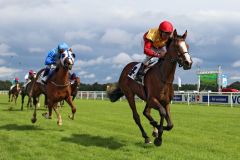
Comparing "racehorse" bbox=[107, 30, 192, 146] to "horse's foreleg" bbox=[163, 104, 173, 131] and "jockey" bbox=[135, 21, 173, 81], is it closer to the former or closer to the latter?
"horse's foreleg" bbox=[163, 104, 173, 131]

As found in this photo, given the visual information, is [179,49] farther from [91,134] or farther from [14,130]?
[14,130]

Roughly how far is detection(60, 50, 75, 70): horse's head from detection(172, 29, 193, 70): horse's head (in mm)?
4159

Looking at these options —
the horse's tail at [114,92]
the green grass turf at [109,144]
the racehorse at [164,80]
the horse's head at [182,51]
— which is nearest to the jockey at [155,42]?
the racehorse at [164,80]

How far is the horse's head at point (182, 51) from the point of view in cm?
782

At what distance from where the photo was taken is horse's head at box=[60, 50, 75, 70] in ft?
38.1

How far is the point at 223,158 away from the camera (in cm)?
766

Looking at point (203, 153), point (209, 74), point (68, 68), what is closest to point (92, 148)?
point (203, 153)

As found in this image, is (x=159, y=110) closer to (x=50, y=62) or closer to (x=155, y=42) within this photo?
(x=155, y=42)

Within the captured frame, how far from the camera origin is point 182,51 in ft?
26.2

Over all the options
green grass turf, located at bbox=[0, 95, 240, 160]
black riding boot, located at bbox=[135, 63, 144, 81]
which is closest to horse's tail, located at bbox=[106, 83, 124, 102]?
green grass turf, located at bbox=[0, 95, 240, 160]

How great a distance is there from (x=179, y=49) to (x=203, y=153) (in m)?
2.13

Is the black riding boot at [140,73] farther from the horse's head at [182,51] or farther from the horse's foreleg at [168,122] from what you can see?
the horse's head at [182,51]

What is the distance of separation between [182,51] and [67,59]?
453 centimetres

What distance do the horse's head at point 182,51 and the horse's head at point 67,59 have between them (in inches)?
164
